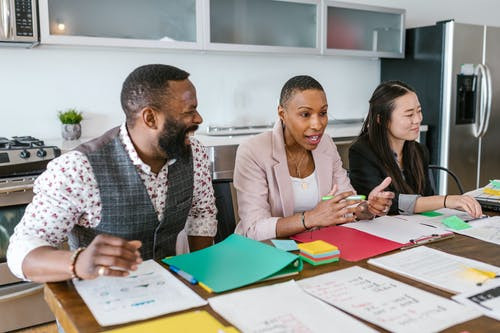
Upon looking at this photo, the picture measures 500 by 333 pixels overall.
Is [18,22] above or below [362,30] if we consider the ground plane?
below

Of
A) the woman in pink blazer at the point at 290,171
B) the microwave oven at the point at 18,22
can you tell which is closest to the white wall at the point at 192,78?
the microwave oven at the point at 18,22

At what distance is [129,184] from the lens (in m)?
1.32

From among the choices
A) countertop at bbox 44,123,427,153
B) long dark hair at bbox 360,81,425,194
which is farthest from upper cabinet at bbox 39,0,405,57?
long dark hair at bbox 360,81,425,194

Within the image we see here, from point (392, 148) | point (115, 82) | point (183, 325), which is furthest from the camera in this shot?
point (115, 82)

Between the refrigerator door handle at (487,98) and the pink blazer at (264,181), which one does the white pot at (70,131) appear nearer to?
the pink blazer at (264,181)

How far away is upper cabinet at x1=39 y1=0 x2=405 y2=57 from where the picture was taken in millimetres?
2803

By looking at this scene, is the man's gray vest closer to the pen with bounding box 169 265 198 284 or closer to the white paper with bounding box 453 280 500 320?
the pen with bounding box 169 265 198 284

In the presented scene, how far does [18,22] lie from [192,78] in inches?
49.3

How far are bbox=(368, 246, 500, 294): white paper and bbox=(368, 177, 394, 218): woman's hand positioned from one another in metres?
0.32

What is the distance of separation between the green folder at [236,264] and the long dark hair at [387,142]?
1008 mm

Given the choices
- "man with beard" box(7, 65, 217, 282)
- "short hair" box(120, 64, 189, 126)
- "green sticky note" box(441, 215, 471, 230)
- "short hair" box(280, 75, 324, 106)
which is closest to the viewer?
"man with beard" box(7, 65, 217, 282)

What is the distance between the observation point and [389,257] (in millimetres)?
1260

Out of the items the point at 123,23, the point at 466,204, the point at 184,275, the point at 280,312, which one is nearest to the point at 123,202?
the point at 184,275

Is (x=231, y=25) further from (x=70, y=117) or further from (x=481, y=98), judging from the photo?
(x=481, y=98)
